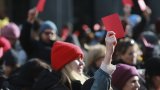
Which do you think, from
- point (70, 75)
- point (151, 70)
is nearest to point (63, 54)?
point (70, 75)

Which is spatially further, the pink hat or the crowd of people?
the pink hat

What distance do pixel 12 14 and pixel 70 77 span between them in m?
15.1

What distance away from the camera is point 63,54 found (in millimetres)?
6625

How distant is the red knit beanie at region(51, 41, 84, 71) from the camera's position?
6495 millimetres

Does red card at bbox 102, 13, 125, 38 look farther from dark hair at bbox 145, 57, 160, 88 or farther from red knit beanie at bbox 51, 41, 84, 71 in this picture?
dark hair at bbox 145, 57, 160, 88

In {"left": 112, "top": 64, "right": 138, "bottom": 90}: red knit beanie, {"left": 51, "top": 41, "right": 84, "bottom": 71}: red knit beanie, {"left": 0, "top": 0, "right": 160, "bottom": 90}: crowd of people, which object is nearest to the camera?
{"left": 0, "top": 0, "right": 160, "bottom": 90}: crowd of people

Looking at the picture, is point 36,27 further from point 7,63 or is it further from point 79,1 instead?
point 79,1

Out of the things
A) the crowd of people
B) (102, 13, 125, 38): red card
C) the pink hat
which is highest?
(102, 13, 125, 38): red card

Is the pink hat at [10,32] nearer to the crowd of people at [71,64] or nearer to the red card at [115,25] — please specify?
the crowd of people at [71,64]

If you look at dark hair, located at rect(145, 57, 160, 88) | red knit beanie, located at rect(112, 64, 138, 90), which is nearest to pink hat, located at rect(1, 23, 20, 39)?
dark hair, located at rect(145, 57, 160, 88)

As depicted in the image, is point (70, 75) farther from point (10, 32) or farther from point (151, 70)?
point (10, 32)

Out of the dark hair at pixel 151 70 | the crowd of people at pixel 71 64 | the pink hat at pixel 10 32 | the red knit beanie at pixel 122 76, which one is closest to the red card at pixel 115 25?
the crowd of people at pixel 71 64

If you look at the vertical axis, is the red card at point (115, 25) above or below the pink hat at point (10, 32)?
above

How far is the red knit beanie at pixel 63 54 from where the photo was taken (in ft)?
21.3
